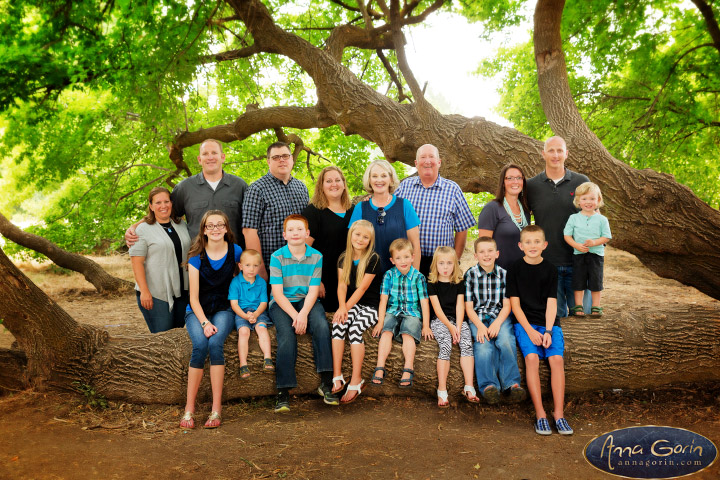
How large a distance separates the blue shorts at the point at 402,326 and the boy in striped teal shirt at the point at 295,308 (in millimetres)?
489

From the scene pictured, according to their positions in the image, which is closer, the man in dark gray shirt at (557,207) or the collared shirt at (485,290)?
the collared shirt at (485,290)

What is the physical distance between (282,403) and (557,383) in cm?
210

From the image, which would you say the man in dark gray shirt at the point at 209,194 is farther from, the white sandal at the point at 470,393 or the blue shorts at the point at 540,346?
the blue shorts at the point at 540,346

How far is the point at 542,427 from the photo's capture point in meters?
3.64

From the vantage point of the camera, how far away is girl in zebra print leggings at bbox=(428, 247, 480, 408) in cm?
392

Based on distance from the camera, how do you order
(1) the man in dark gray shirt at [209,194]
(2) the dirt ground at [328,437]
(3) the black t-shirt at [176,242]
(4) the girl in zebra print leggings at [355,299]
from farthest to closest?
(1) the man in dark gray shirt at [209,194] < (3) the black t-shirt at [176,242] < (4) the girl in zebra print leggings at [355,299] < (2) the dirt ground at [328,437]

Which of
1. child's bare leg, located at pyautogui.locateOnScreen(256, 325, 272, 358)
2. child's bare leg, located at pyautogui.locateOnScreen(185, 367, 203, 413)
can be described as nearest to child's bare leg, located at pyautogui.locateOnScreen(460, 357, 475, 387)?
child's bare leg, located at pyautogui.locateOnScreen(256, 325, 272, 358)

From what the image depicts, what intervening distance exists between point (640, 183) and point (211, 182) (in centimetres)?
467

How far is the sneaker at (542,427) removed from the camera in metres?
3.61

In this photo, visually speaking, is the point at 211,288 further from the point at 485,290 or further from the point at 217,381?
the point at 485,290

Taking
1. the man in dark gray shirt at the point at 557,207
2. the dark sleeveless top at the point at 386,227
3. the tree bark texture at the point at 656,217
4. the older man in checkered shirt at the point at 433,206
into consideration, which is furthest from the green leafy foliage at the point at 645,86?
the dark sleeveless top at the point at 386,227

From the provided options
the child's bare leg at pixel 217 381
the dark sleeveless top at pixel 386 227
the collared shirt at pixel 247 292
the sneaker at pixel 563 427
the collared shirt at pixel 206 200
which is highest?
the collared shirt at pixel 206 200

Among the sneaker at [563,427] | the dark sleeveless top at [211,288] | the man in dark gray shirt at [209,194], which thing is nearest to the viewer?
the sneaker at [563,427]

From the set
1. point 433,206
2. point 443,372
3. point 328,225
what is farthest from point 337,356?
point 433,206
